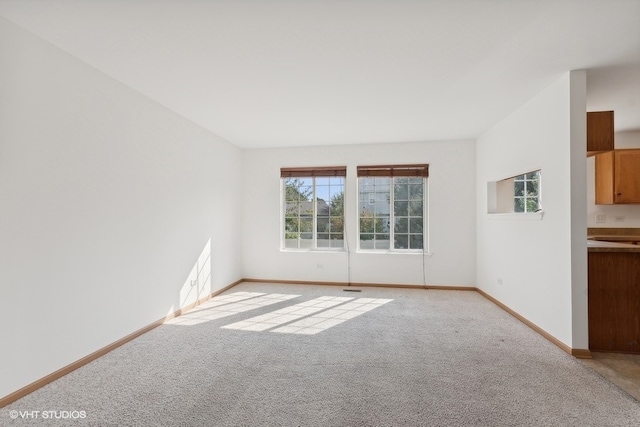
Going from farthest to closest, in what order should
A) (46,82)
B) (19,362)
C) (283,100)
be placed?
1. (283,100)
2. (46,82)
3. (19,362)

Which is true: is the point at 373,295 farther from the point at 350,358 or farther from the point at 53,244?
the point at 53,244

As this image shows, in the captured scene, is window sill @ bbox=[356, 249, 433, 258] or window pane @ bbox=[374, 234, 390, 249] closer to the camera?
window sill @ bbox=[356, 249, 433, 258]

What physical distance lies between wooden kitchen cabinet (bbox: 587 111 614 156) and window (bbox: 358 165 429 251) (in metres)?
2.45

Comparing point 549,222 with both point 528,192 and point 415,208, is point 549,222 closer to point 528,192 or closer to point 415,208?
point 528,192

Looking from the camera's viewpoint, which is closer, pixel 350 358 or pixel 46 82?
pixel 46 82

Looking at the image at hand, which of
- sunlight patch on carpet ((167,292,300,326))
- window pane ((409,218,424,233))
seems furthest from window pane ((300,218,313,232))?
window pane ((409,218,424,233))

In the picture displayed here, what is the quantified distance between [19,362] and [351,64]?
3.47m

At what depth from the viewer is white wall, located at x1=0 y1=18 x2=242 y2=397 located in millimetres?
1996

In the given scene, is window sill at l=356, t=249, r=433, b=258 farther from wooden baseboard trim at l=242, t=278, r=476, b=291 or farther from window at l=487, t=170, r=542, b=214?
window at l=487, t=170, r=542, b=214

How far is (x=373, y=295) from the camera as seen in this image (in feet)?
15.4

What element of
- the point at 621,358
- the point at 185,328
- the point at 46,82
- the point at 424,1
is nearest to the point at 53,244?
the point at 46,82

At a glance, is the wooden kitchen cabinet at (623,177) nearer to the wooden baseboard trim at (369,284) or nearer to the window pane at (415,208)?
the wooden baseboard trim at (369,284)

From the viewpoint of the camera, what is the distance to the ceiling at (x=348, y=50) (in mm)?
1840

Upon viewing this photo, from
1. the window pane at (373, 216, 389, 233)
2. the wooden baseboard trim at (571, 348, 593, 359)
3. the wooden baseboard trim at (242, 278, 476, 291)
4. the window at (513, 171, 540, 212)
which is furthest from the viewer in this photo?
the window pane at (373, 216, 389, 233)
